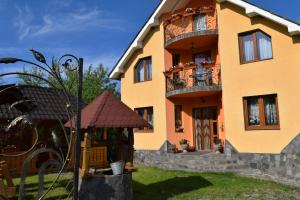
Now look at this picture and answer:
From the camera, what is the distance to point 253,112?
640 inches

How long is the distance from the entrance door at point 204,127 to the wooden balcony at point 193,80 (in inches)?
62.2

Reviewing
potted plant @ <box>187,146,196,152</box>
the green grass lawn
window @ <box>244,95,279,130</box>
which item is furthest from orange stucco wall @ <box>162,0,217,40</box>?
the green grass lawn

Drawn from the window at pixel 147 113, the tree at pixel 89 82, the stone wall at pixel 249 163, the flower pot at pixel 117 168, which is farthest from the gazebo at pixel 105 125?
the tree at pixel 89 82

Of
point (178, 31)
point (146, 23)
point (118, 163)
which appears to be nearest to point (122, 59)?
point (146, 23)

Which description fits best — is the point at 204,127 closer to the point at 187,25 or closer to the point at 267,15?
the point at 187,25

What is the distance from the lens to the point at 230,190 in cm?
1216

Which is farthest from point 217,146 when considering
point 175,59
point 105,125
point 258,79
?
point 105,125

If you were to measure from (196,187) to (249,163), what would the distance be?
4284 millimetres

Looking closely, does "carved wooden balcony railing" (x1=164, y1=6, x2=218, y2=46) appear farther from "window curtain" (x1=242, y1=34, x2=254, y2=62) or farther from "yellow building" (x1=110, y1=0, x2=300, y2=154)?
"window curtain" (x1=242, y1=34, x2=254, y2=62)

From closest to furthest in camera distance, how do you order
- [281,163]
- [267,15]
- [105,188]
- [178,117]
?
[105,188] < [281,163] < [267,15] < [178,117]

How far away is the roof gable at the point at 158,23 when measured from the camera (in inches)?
568

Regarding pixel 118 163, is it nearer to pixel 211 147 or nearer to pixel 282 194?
pixel 282 194

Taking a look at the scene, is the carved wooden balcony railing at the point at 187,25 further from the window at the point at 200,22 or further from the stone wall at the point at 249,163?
the stone wall at the point at 249,163

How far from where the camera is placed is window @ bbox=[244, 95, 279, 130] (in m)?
15.4
